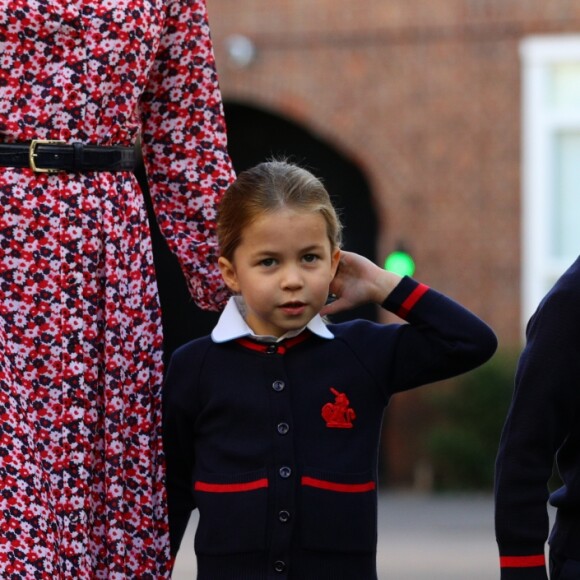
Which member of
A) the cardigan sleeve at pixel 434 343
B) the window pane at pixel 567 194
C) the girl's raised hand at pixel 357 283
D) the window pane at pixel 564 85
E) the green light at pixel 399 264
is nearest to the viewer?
the cardigan sleeve at pixel 434 343

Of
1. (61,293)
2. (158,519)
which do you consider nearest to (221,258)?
(61,293)

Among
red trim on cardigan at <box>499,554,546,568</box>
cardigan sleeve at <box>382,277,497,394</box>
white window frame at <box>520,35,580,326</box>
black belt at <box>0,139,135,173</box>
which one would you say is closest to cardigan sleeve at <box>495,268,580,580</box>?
red trim on cardigan at <box>499,554,546,568</box>

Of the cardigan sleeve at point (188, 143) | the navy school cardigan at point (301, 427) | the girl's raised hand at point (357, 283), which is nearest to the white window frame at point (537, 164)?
the cardigan sleeve at point (188, 143)

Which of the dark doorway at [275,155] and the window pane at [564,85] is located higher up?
the window pane at [564,85]

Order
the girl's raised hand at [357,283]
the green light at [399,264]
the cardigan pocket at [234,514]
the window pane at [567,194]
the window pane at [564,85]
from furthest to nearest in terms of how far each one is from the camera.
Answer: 1. the window pane at [567,194]
2. the window pane at [564,85]
3. the green light at [399,264]
4. the girl's raised hand at [357,283]
5. the cardigan pocket at [234,514]

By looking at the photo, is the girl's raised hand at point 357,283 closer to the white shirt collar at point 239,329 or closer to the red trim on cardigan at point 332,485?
the white shirt collar at point 239,329

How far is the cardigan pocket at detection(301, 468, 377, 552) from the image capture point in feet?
11.8

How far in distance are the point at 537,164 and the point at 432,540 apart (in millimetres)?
4049

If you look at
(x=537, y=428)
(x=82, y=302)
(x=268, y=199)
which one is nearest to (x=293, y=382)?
(x=268, y=199)

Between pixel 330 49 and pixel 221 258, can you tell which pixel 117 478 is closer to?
pixel 221 258

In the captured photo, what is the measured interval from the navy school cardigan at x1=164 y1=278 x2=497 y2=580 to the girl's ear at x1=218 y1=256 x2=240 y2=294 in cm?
13

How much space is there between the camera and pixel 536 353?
3.27 m

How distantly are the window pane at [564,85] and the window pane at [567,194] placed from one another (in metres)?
0.25

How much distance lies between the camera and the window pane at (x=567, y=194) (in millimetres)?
14047
